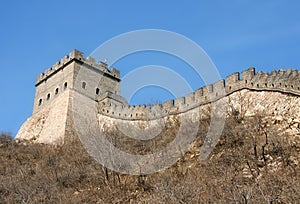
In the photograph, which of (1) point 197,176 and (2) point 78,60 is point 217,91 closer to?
(1) point 197,176

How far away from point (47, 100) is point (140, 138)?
10.4 m

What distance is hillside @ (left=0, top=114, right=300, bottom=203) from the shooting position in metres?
12.7

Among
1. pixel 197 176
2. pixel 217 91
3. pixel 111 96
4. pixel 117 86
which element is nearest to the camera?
pixel 197 176

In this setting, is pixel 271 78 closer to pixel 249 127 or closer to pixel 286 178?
pixel 249 127

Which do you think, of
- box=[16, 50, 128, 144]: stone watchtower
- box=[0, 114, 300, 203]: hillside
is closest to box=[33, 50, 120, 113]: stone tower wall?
box=[16, 50, 128, 144]: stone watchtower

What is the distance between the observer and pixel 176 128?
21.5 metres

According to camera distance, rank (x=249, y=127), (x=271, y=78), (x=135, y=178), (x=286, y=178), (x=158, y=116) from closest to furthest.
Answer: (x=286, y=178), (x=135, y=178), (x=249, y=127), (x=271, y=78), (x=158, y=116)

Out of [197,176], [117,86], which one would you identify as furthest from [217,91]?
[117,86]

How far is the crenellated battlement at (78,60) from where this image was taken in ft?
93.9

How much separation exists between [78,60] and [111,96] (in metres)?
3.34

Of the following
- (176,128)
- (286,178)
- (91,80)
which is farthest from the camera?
(91,80)

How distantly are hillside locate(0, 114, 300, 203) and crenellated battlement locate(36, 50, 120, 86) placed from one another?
995cm

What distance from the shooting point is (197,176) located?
49.2 ft

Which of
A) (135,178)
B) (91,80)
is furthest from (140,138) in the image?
(91,80)
